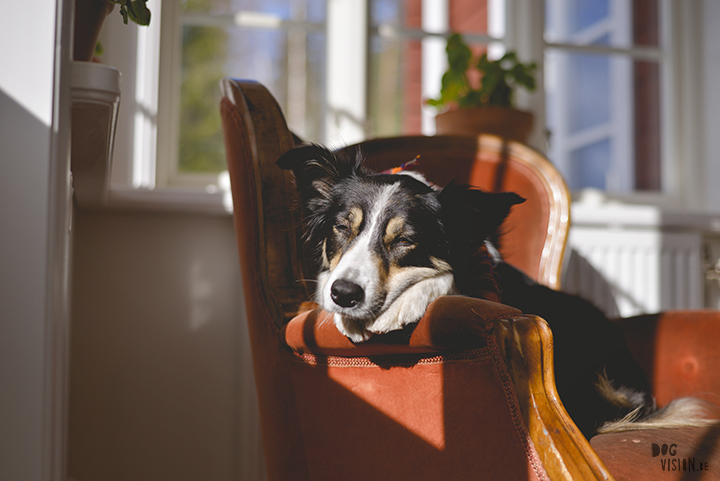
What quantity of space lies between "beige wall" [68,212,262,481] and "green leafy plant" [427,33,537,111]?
3.29 ft

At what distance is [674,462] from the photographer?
799 mm

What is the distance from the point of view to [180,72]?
2186 mm

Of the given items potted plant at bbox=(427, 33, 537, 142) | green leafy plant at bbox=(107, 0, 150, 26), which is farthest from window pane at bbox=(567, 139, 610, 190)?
green leafy plant at bbox=(107, 0, 150, 26)

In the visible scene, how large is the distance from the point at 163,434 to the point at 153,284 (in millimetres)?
515

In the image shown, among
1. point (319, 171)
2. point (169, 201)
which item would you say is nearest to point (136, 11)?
point (319, 171)

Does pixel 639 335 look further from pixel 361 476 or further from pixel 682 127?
pixel 682 127

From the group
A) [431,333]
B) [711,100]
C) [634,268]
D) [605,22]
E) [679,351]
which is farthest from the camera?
[605,22]

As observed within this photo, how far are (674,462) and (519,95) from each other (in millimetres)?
1959

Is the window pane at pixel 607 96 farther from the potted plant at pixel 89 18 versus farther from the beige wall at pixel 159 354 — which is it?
the potted plant at pixel 89 18

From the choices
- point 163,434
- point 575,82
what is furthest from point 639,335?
point 575,82

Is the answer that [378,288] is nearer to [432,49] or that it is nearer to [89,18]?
[89,18]

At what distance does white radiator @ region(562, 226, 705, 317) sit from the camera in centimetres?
219

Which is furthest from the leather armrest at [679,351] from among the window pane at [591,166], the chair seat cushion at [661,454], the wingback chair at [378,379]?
the window pane at [591,166]

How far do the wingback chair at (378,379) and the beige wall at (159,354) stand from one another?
80 cm
